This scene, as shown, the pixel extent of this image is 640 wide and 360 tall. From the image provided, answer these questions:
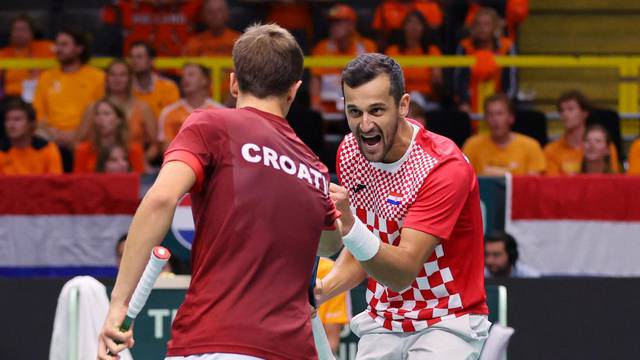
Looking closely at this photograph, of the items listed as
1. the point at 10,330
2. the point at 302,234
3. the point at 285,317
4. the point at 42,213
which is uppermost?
the point at 302,234

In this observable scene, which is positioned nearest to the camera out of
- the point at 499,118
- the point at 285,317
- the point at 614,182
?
the point at 285,317

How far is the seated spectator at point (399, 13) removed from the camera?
11477mm

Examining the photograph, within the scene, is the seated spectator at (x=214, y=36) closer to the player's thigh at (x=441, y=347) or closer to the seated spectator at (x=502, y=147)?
the seated spectator at (x=502, y=147)

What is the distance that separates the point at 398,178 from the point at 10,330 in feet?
11.6

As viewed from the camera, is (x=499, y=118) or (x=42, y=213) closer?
(x=42, y=213)

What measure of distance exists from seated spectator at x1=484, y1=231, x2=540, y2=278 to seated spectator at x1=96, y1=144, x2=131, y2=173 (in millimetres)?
2736

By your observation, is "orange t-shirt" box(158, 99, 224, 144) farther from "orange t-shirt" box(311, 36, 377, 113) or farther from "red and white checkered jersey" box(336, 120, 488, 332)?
"red and white checkered jersey" box(336, 120, 488, 332)

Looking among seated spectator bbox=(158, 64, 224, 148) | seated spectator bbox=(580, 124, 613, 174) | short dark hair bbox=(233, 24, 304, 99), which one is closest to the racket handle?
short dark hair bbox=(233, 24, 304, 99)

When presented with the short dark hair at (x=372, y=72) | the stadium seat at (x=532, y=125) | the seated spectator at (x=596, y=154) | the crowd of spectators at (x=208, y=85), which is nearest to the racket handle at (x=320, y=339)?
the short dark hair at (x=372, y=72)

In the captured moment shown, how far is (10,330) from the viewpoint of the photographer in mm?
7660

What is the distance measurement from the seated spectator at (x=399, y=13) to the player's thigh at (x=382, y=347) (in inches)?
257

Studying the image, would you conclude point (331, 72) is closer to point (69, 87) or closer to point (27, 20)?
point (69, 87)

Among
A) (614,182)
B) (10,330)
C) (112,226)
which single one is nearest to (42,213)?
(112,226)

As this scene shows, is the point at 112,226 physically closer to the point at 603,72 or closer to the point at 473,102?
the point at 473,102
